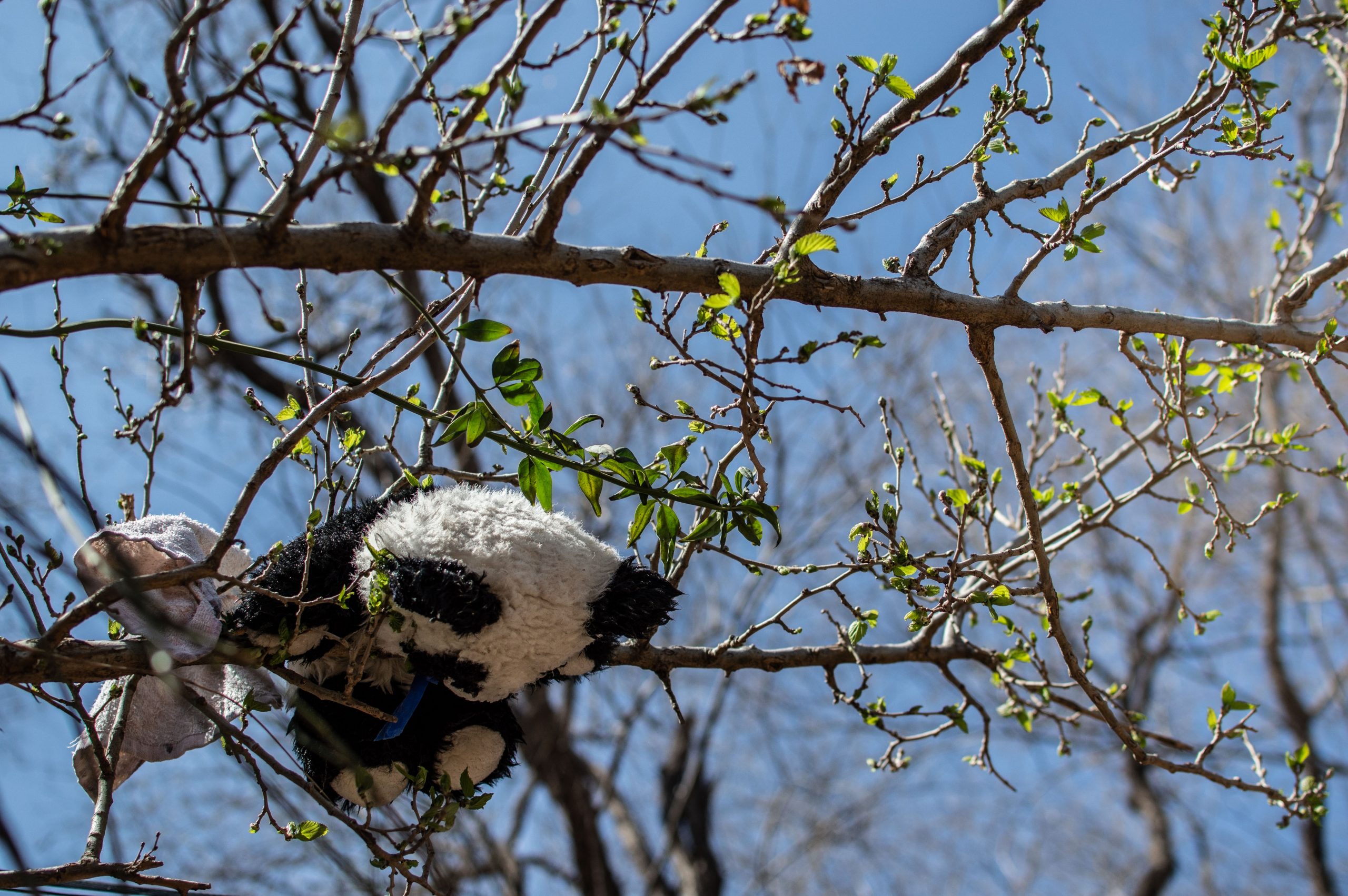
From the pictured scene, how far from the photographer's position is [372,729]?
1356 mm

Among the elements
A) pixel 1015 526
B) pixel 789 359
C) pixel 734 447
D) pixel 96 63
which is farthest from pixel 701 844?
pixel 96 63

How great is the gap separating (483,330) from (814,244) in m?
0.42

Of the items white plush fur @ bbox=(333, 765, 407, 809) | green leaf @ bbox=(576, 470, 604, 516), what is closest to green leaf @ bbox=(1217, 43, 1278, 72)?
green leaf @ bbox=(576, 470, 604, 516)

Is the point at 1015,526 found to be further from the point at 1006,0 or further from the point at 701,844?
the point at 701,844

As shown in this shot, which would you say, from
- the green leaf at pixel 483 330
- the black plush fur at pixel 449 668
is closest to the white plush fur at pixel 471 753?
the black plush fur at pixel 449 668

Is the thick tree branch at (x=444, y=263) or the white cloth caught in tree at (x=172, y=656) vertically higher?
the thick tree branch at (x=444, y=263)

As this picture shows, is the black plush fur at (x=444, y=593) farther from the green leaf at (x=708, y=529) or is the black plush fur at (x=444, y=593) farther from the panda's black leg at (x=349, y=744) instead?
the green leaf at (x=708, y=529)

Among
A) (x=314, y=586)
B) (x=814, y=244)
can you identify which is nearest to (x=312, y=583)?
(x=314, y=586)

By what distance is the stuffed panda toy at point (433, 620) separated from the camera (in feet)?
4.17

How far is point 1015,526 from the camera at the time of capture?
2.21m

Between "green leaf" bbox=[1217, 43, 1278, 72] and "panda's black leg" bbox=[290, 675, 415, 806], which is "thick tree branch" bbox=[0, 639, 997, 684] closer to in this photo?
"panda's black leg" bbox=[290, 675, 415, 806]

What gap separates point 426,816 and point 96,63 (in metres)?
1.06

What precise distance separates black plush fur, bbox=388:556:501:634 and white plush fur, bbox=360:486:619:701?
1cm

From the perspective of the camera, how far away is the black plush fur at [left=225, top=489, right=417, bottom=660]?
4.19 feet
